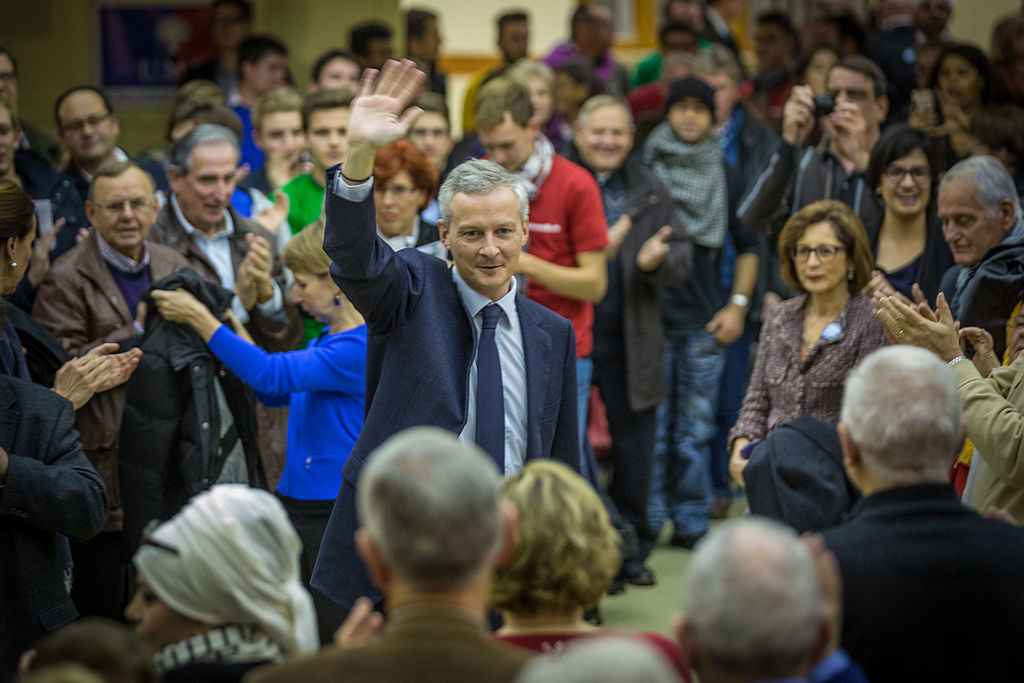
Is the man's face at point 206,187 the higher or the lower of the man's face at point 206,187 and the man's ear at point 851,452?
the higher

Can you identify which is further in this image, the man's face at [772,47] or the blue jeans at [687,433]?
the man's face at [772,47]

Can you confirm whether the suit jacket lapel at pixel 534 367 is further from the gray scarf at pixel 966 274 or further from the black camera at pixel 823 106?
the black camera at pixel 823 106

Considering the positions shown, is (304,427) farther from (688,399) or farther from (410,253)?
(688,399)

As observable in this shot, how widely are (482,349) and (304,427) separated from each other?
834 millimetres

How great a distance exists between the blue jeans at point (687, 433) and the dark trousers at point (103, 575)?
97.8 inches

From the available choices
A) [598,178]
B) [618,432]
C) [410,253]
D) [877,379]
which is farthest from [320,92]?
[877,379]

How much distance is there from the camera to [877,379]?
85.0 inches

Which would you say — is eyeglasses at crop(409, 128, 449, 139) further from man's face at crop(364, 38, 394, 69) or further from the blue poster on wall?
the blue poster on wall

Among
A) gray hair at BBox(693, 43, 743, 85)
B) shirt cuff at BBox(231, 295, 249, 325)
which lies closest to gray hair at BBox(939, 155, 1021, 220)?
shirt cuff at BBox(231, 295, 249, 325)

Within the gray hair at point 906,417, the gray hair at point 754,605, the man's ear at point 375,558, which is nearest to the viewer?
the gray hair at point 754,605

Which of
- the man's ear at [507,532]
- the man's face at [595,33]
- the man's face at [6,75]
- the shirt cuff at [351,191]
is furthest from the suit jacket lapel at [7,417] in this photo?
the man's face at [595,33]

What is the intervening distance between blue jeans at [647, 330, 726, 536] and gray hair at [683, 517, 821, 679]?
12.7 feet

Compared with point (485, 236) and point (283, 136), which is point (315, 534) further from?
point (283, 136)

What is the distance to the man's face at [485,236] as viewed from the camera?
9.71 ft
